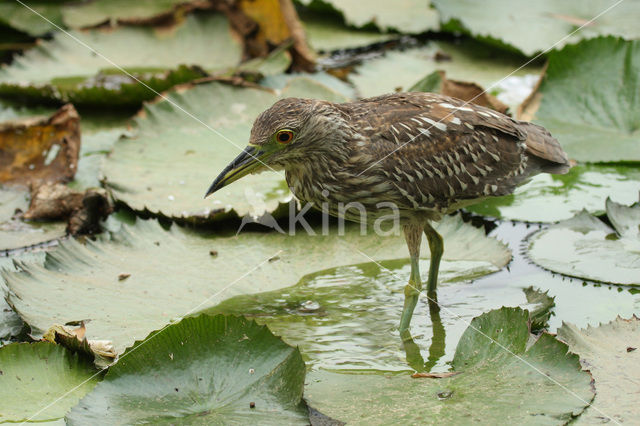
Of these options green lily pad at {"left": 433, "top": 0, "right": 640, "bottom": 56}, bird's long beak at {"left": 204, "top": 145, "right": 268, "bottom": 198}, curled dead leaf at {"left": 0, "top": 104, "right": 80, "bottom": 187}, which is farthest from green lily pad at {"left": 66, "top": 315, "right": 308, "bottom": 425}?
green lily pad at {"left": 433, "top": 0, "right": 640, "bottom": 56}

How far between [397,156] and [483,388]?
160cm

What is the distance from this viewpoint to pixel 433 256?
5.16 m

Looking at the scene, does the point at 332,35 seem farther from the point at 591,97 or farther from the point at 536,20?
the point at 591,97

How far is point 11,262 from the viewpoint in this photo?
524 cm

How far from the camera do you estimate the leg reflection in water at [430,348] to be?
14.0ft

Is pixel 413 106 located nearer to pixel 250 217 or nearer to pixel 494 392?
pixel 250 217

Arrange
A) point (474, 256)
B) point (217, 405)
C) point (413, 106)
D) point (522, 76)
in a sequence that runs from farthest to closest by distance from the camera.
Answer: point (522, 76) < point (474, 256) < point (413, 106) < point (217, 405)

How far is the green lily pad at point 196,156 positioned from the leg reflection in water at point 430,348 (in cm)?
139

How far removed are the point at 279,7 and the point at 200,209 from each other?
3303 mm

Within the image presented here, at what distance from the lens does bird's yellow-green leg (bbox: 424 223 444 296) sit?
511 cm

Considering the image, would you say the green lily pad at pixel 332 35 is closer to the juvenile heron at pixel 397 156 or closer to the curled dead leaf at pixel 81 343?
the juvenile heron at pixel 397 156

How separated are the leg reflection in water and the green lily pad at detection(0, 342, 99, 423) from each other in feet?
5.57

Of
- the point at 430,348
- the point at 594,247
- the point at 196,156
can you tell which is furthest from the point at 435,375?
the point at 196,156

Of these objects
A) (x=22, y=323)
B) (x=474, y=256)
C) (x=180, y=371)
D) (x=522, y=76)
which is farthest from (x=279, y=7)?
(x=180, y=371)
